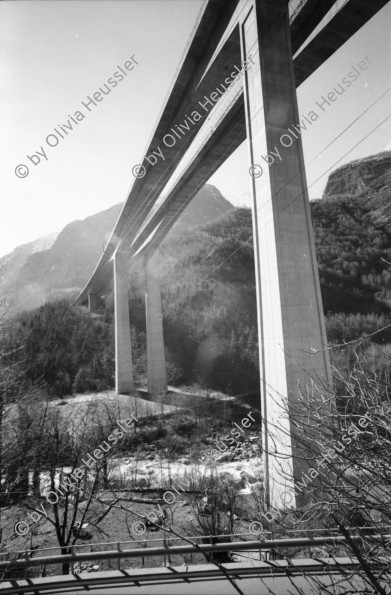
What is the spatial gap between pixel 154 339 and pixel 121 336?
393 cm

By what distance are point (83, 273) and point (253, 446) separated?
365 feet

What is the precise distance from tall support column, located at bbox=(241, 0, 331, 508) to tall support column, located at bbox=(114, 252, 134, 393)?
2875cm

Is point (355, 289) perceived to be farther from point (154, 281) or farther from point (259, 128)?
point (259, 128)

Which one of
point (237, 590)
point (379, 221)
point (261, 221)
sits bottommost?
point (237, 590)

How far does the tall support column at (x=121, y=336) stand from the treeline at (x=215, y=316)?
6.86 metres

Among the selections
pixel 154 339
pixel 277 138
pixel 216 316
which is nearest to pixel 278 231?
pixel 277 138

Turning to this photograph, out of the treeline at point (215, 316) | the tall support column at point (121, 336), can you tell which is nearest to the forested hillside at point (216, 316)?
the treeline at point (215, 316)

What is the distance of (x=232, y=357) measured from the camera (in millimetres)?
49469

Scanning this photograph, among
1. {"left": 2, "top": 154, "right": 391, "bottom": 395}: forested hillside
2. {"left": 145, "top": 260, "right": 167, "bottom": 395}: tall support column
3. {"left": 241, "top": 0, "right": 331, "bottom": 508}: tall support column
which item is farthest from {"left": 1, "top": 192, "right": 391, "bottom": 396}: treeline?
{"left": 241, "top": 0, "right": 331, "bottom": 508}: tall support column

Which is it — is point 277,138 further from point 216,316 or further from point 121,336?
point 216,316

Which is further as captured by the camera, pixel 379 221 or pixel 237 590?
pixel 237 590

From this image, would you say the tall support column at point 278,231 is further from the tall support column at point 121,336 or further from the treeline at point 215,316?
the tall support column at point 121,336

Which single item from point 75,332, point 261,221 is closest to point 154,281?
point 75,332

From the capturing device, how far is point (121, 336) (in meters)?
37.0
